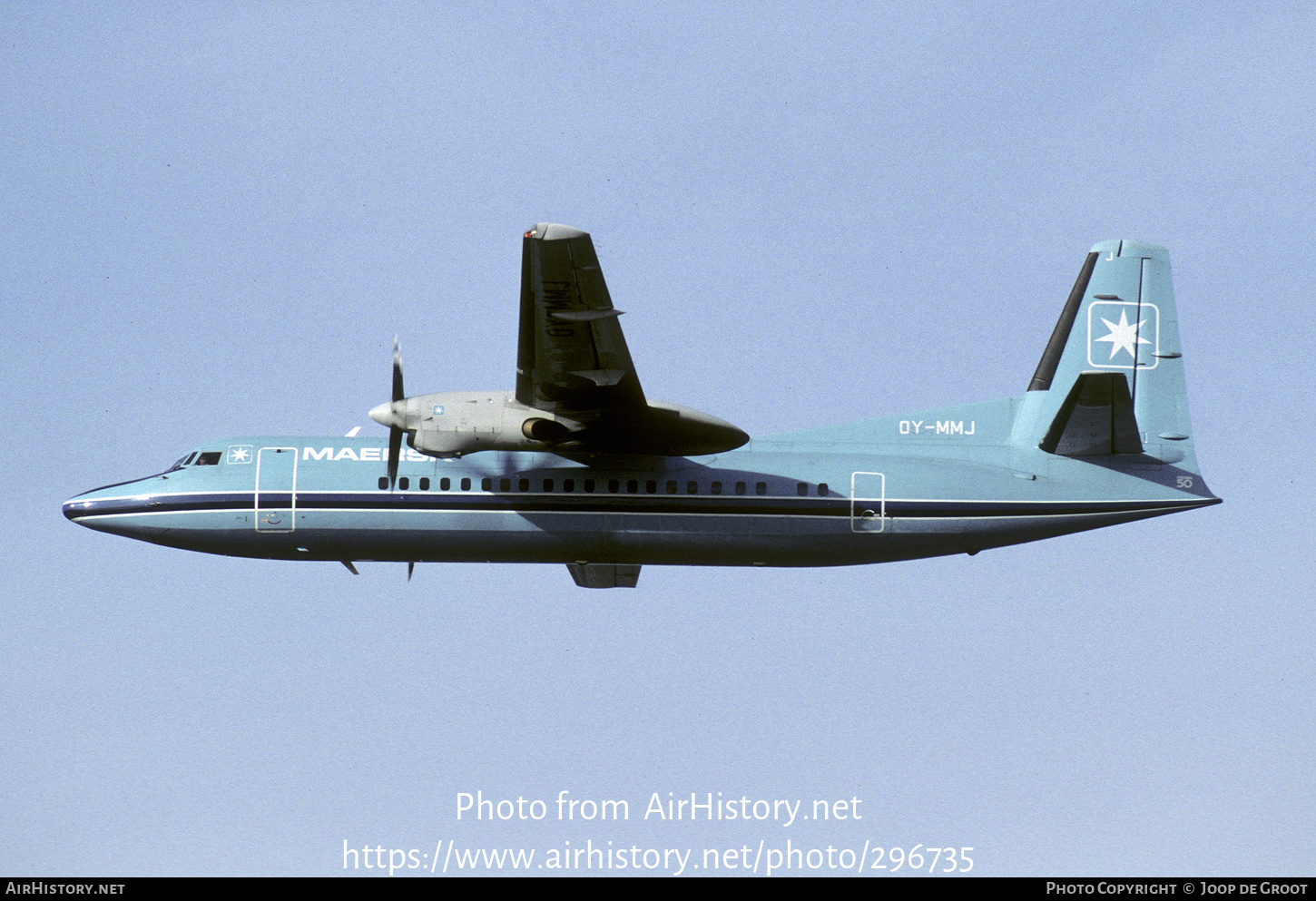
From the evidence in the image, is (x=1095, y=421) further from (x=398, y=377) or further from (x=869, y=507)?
(x=398, y=377)

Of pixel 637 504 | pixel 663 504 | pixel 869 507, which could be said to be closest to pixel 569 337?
pixel 637 504

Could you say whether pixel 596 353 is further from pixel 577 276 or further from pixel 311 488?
pixel 311 488

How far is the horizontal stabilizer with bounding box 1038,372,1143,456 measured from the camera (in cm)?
2512

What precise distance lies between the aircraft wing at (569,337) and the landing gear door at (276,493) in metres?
4.45

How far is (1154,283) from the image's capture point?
89.9ft

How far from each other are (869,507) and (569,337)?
19.9 feet

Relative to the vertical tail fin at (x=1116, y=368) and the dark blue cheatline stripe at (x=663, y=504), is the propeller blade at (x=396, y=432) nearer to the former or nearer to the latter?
the dark blue cheatline stripe at (x=663, y=504)

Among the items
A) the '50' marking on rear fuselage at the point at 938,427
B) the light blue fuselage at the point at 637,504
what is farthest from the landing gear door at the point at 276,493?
the '50' marking on rear fuselage at the point at 938,427

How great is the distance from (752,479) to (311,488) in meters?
7.34

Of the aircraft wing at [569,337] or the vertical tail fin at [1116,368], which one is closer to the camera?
the aircraft wing at [569,337]

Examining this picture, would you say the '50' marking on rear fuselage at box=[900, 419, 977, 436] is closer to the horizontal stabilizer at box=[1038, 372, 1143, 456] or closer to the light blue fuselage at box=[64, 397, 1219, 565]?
the light blue fuselage at box=[64, 397, 1219, 565]

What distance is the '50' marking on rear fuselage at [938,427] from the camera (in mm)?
26891
